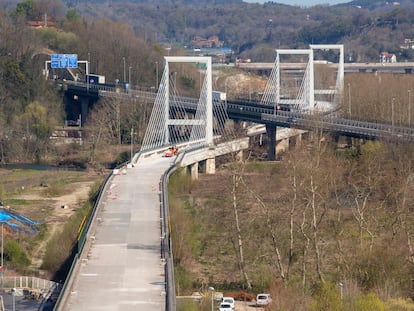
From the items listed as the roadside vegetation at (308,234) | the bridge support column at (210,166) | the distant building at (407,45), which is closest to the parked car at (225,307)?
the roadside vegetation at (308,234)

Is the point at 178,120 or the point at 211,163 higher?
the point at 178,120

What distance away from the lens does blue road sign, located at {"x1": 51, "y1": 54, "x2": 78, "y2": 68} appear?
7469 cm

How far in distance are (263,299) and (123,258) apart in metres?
3.26

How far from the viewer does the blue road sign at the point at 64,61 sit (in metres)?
74.7

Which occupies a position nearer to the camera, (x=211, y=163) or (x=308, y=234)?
(x=308, y=234)

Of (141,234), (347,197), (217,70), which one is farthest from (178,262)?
(217,70)

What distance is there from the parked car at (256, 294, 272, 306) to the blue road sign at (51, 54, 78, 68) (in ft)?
158

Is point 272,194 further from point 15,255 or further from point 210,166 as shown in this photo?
point 15,255

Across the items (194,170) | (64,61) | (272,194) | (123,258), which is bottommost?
(272,194)

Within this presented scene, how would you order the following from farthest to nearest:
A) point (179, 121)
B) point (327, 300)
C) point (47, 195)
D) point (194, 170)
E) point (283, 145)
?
point (283, 145) → point (179, 121) → point (194, 170) → point (47, 195) → point (327, 300)

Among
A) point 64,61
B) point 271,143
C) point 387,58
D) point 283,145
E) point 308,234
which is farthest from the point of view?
Result: point 387,58

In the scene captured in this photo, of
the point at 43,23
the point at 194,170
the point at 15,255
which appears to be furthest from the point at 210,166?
the point at 43,23

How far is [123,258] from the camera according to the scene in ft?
94.1

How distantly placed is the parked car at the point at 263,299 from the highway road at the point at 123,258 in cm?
218
